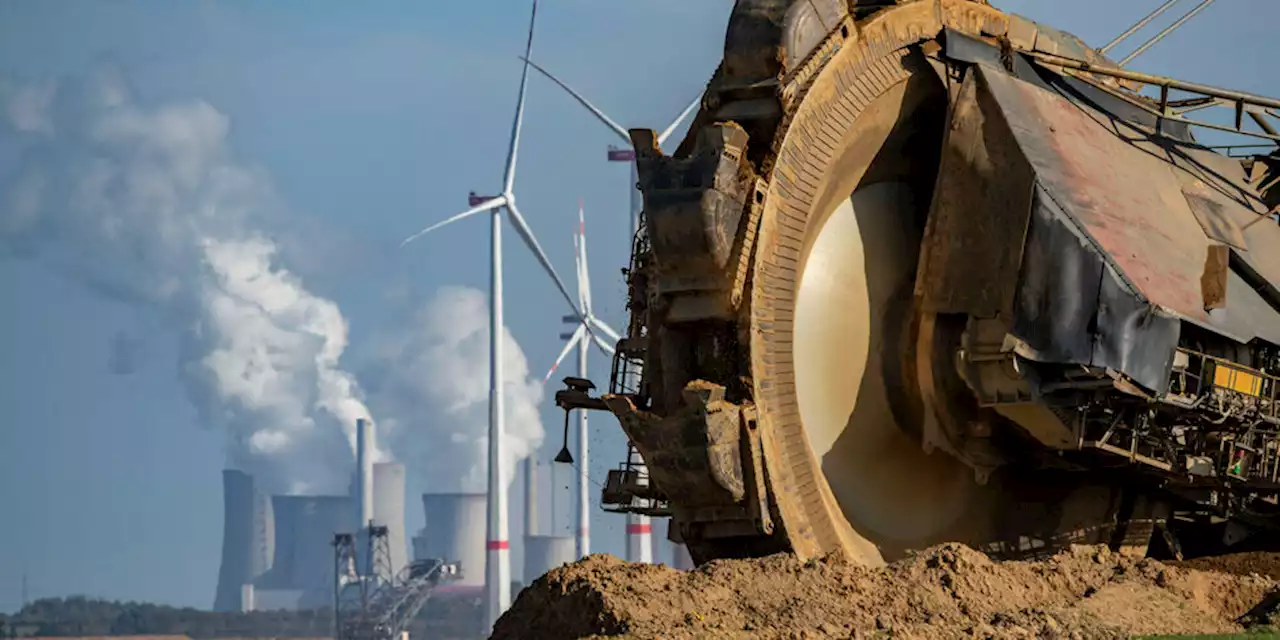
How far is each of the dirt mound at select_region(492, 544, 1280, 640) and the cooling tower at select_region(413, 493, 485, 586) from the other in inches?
6158

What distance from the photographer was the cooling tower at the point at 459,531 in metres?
183

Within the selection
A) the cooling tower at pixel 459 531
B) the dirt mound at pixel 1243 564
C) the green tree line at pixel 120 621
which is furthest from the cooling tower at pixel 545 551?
the dirt mound at pixel 1243 564

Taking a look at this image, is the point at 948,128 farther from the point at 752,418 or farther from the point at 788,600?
the point at 788,600

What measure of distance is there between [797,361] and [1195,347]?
5.19 m

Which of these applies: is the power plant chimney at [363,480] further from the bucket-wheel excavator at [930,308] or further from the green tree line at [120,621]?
the bucket-wheel excavator at [930,308]

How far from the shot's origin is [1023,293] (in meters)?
24.6

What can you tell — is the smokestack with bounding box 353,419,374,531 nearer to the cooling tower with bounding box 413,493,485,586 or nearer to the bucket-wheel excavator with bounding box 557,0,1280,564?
the cooling tower with bounding box 413,493,485,586

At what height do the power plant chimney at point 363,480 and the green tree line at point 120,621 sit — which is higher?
the power plant chimney at point 363,480

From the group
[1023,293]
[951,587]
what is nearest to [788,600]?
[951,587]

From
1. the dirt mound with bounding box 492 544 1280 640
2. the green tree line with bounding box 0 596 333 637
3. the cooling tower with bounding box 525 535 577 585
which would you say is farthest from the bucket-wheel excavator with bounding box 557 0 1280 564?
the cooling tower with bounding box 525 535 577 585

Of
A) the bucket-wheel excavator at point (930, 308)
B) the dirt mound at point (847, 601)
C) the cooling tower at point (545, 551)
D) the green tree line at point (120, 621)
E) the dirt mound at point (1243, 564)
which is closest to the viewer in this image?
the dirt mound at point (847, 601)

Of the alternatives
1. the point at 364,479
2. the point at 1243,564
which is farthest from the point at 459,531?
the point at 1243,564

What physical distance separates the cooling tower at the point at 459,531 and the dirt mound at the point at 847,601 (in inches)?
6158

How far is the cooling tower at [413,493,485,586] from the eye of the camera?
183000mm
